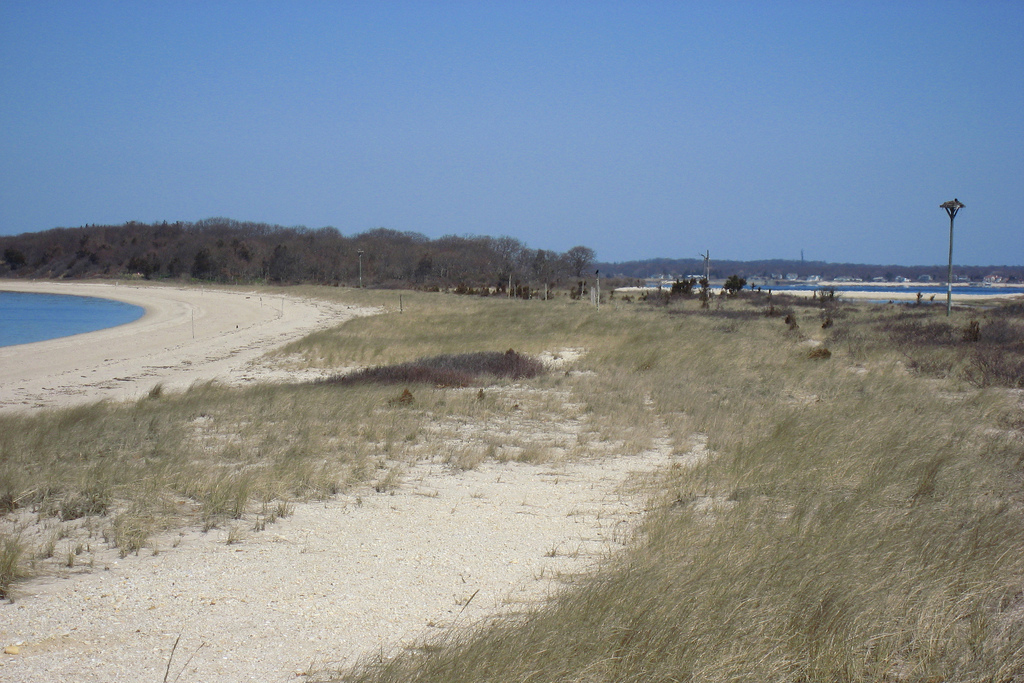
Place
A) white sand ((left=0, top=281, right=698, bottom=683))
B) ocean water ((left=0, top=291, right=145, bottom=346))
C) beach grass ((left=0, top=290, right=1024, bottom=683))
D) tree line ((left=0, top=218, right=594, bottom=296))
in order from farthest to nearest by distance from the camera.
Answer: tree line ((left=0, top=218, right=594, bottom=296)) < ocean water ((left=0, top=291, right=145, bottom=346)) < white sand ((left=0, top=281, right=698, bottom=683)) < beach grass ((left=0, top=290, right=1024, bottom=683))

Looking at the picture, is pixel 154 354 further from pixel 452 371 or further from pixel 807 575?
pixel 807 575

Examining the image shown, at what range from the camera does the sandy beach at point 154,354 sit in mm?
15602

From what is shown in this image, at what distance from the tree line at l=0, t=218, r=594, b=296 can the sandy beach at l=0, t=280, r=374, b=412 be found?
30.9 meters

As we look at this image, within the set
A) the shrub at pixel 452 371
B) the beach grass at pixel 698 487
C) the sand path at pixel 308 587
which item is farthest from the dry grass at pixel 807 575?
the shrub at pixel 452 371

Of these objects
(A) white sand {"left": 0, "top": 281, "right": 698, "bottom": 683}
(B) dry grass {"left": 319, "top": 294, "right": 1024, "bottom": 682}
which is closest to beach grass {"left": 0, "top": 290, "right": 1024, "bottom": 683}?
(B) dry grass {"left": 319, "top": 294, "right": 1024, "bottom": 682}

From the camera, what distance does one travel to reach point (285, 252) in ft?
310

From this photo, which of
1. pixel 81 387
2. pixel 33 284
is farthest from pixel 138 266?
pixel 81 387

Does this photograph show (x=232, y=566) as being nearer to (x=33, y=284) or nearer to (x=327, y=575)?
(x=327, y=575)

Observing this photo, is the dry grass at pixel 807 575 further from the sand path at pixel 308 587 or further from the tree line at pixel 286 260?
the tree line at pixel 286 260

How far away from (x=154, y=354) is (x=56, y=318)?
26.9 m

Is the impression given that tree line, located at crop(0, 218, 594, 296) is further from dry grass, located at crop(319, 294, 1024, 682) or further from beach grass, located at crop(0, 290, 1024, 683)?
dry grass, located at crop(319, 294, 1024, 682)

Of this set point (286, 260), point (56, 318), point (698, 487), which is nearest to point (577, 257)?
point (286, 260)

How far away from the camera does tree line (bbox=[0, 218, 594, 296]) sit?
82500 mm

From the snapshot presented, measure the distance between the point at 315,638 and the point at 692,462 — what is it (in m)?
5.06
